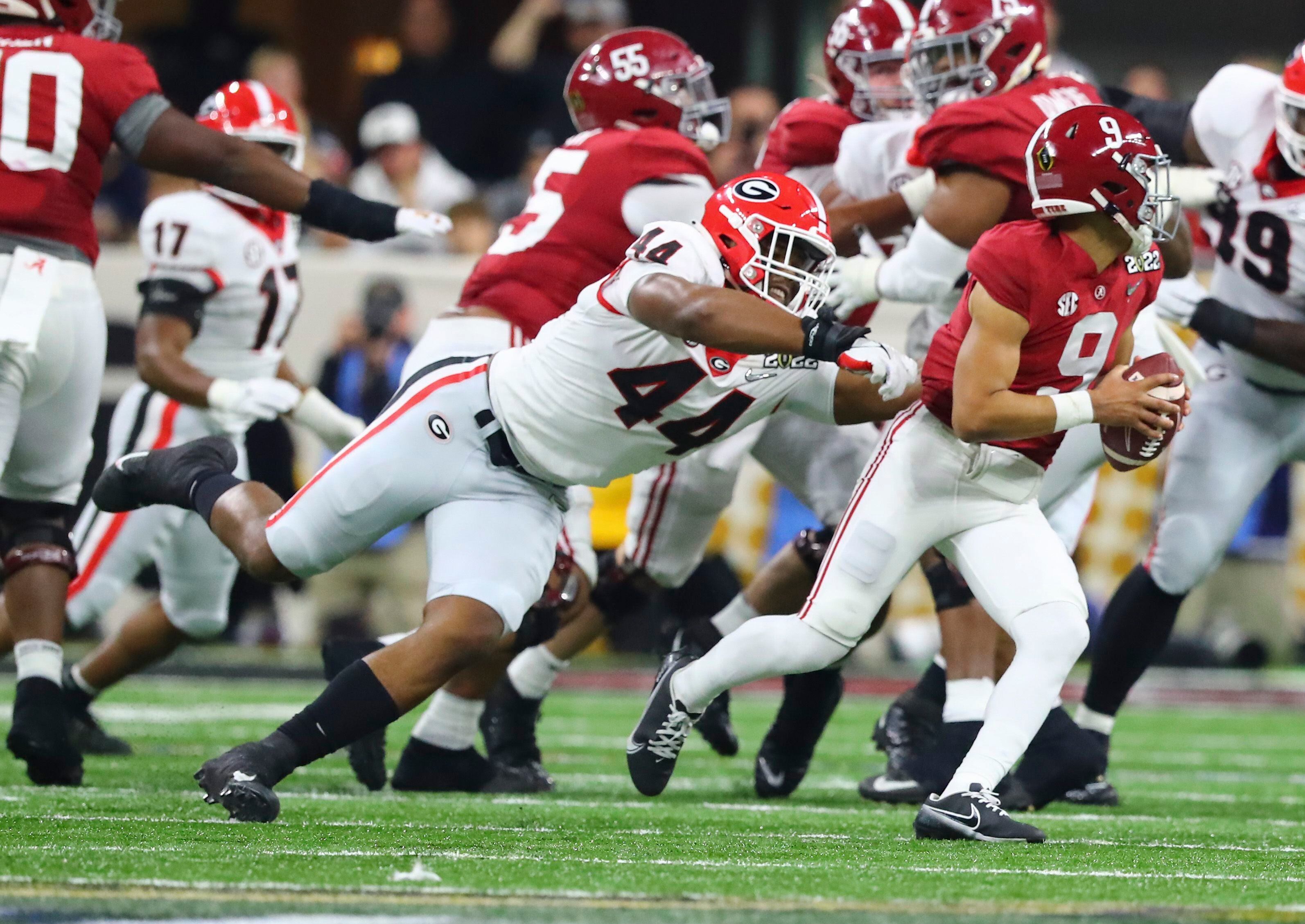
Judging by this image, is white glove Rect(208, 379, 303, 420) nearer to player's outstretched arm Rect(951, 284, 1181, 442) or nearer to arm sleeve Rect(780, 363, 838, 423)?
arm sleeve Rect(780, 363, 838, 423)

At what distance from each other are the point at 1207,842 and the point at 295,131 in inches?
138

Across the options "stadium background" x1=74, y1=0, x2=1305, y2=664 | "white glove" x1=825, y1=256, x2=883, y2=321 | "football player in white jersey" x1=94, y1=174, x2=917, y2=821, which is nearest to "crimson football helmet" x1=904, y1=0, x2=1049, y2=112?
"white glove" x1=825, y1=256, x2=883, y2=321

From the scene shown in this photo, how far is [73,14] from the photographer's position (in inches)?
193

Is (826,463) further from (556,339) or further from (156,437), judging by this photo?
(156,437)

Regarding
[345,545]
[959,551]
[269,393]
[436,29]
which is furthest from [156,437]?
[436,29]

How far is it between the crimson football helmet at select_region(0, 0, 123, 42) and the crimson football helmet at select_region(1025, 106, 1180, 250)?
2.40 meters

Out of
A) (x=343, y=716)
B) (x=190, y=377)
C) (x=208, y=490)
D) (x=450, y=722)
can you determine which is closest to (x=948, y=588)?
(x=450, y=722)

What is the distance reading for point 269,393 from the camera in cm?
523

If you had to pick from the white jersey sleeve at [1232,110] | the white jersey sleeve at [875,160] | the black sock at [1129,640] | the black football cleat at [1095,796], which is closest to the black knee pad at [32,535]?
the white jersey sleeve at [875,160]

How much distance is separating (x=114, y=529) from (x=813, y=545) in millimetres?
2153

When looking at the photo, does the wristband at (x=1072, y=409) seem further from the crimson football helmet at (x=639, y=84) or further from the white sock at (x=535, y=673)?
the white sock at (x=535, y=673)

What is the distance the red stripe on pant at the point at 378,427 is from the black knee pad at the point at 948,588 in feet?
4.81

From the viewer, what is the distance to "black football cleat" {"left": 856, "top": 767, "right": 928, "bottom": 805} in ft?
16.6

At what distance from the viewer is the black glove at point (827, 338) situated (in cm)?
384
